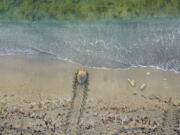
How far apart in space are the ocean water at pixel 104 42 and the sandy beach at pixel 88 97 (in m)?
0.08

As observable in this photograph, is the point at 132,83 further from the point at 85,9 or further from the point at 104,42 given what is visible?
the point at 85,9

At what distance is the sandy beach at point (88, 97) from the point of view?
382cm

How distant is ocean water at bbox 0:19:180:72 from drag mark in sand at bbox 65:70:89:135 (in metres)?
0.16

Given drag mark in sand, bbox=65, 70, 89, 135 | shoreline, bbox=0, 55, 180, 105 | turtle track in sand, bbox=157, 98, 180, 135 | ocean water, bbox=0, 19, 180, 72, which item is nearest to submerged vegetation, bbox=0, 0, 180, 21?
ocean water, bbox=0, 19, 180, 72

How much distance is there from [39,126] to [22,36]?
926 mm

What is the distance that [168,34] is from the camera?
407 cm

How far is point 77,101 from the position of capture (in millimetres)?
3908

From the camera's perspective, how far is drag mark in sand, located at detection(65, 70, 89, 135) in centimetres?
383

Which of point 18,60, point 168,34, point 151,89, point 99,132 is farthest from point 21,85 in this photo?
point 168,34

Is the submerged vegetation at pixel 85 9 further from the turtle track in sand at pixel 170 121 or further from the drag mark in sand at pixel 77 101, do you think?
the turtle track in sand at pixel 170 121

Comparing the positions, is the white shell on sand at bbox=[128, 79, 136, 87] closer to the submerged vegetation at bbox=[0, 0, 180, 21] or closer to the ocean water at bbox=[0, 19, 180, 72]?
the ocean water at bbox=[0, 19, 180, 72]

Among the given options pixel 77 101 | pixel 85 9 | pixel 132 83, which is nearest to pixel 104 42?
pixel 85 9

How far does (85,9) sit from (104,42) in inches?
14.7

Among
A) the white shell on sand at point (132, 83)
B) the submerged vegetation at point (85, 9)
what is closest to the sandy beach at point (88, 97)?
the white shell on sand at point (132, 83)
